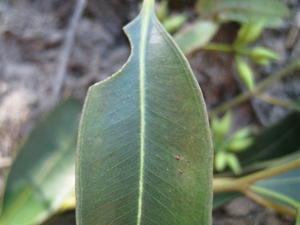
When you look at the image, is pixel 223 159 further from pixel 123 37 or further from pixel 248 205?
pixel 123 37

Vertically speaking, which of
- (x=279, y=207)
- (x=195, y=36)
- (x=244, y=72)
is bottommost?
(x=279, y=207)

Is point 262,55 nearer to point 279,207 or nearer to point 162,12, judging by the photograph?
point 162,12

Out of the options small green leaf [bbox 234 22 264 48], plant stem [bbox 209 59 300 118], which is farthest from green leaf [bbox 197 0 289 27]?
plant stem [bbox 209 59 300 118]

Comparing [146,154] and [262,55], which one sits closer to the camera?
[146,154]

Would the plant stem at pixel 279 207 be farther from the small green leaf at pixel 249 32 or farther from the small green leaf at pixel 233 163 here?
the small green leaf at pixel 249 32

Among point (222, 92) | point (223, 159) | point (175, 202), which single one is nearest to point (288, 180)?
point (223, 159)

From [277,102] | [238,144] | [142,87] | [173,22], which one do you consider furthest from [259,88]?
[142,87]

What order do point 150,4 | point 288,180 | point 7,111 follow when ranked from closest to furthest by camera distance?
point 150,4 → point 288,180 → point 7,111
